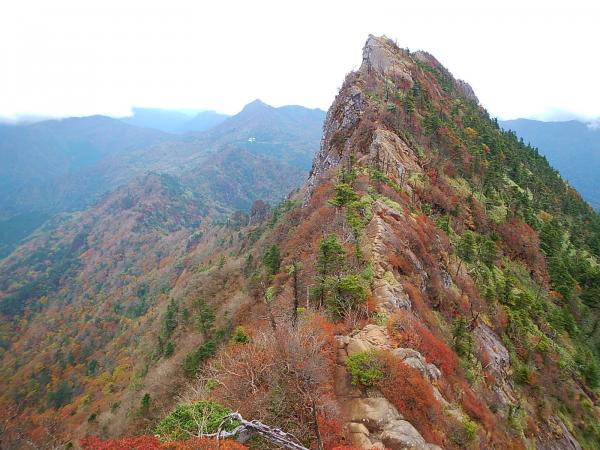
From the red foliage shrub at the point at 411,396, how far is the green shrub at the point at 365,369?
12.0 inches

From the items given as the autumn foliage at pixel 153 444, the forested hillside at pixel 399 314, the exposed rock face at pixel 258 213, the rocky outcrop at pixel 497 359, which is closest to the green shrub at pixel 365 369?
the forested hillside at pixel 399 314

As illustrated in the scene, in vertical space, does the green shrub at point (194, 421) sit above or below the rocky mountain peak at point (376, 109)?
below

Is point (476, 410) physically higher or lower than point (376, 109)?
lower

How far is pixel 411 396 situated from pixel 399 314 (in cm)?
537

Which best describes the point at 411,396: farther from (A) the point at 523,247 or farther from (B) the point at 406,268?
(A) the point at 523,247

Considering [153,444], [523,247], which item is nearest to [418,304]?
[153,444]

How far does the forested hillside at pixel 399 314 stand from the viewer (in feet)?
43.8

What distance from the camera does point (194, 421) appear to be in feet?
38.6

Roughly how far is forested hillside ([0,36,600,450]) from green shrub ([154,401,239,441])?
2.4 inches

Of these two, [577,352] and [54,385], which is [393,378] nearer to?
[577,352]

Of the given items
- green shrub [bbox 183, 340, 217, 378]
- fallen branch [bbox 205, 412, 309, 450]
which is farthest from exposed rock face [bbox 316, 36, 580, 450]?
green shrub [bbox 183, 340, 217, 378]

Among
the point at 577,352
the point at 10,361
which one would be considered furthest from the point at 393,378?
the point at 10,361

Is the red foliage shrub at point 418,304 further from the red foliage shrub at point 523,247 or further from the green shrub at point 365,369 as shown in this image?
the red foliage shrub at point 523,247

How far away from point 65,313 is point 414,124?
7515 inches
